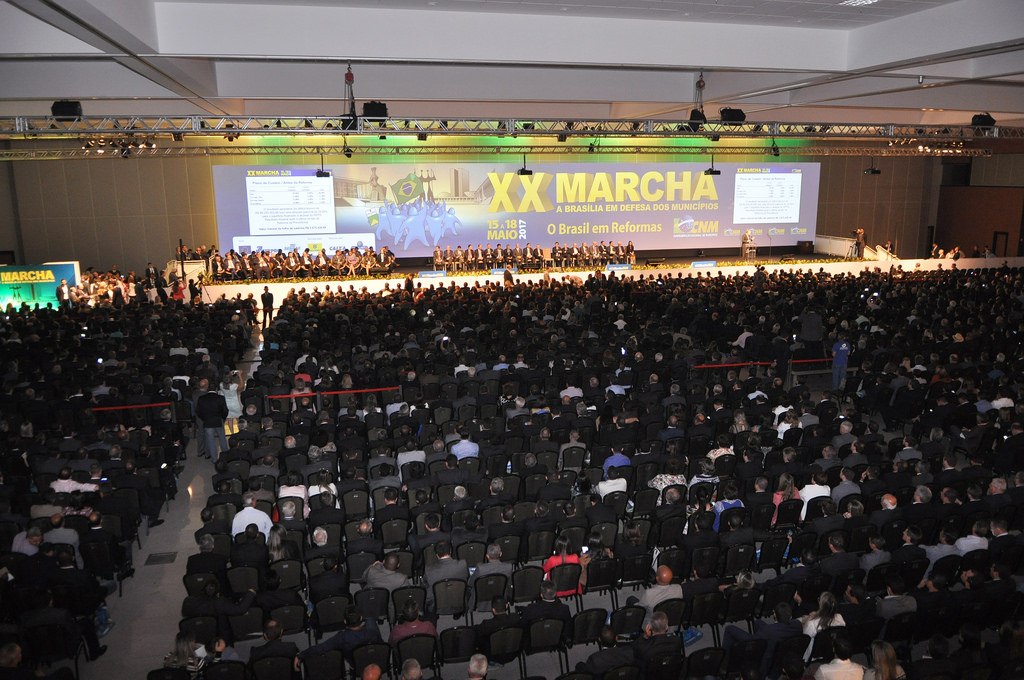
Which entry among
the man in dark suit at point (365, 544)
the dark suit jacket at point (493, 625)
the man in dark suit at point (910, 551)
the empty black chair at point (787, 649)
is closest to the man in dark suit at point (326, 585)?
the man in dark suit at point (365, 544)

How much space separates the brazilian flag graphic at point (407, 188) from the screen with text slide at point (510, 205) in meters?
0.04

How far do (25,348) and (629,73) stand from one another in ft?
48.2

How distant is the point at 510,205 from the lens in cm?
3078

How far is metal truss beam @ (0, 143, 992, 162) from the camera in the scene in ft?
78.8

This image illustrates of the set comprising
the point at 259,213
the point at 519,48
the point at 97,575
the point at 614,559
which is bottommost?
the point at 97,575

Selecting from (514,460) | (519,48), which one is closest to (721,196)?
(519,48)

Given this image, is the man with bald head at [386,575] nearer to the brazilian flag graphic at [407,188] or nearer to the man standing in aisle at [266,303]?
the man standing in aisle at [266,303]

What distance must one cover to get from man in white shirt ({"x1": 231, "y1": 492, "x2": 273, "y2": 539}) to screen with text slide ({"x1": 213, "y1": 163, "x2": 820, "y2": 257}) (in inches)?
846

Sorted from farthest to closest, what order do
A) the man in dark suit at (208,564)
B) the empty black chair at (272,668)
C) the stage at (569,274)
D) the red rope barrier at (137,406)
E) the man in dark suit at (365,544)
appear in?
the stage at (569,274) < the red rope barrier at (137,406) < the man in dark suit at (365,544) < the man in dark suit at (208,564) < the empty black chair at (272,668)

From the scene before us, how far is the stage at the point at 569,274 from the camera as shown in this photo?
24.2 m

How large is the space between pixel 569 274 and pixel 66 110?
1680 centimetres

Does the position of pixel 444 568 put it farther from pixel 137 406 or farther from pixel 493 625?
pixel 137 406

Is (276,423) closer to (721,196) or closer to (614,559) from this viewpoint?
(614,559)

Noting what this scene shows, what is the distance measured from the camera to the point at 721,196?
32719mm
